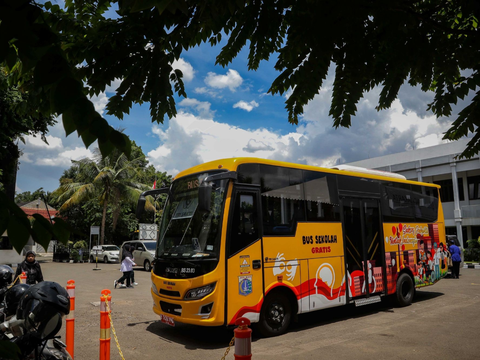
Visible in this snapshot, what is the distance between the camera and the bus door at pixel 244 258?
7.17m

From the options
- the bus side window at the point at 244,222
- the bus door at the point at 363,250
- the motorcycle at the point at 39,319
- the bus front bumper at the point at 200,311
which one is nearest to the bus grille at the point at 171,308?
the bus front bumper at the point at 200,311

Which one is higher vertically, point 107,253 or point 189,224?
point 189,224

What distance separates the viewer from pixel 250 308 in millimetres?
7359

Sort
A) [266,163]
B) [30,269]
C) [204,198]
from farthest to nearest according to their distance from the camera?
[30,269], [266,163], [204,198]

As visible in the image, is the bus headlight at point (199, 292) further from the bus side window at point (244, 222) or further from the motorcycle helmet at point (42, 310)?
the motorcycle helmet at point (42, 310)

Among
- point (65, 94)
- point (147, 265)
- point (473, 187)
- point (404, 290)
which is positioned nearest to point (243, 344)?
point (65, 94)

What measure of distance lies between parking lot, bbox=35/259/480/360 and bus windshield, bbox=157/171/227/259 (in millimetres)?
1628

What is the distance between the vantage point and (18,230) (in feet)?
4.72

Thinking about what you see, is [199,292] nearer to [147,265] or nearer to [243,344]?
[243,344]

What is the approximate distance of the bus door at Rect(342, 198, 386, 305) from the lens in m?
9.22

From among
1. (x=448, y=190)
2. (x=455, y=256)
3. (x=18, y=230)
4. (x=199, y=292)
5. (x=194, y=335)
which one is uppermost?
(x=448, y=190)

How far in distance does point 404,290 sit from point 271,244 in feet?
16.9

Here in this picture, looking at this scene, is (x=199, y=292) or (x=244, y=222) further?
(x=244, y=222)

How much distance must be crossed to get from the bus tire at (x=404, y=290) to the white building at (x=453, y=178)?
18.3 metres
